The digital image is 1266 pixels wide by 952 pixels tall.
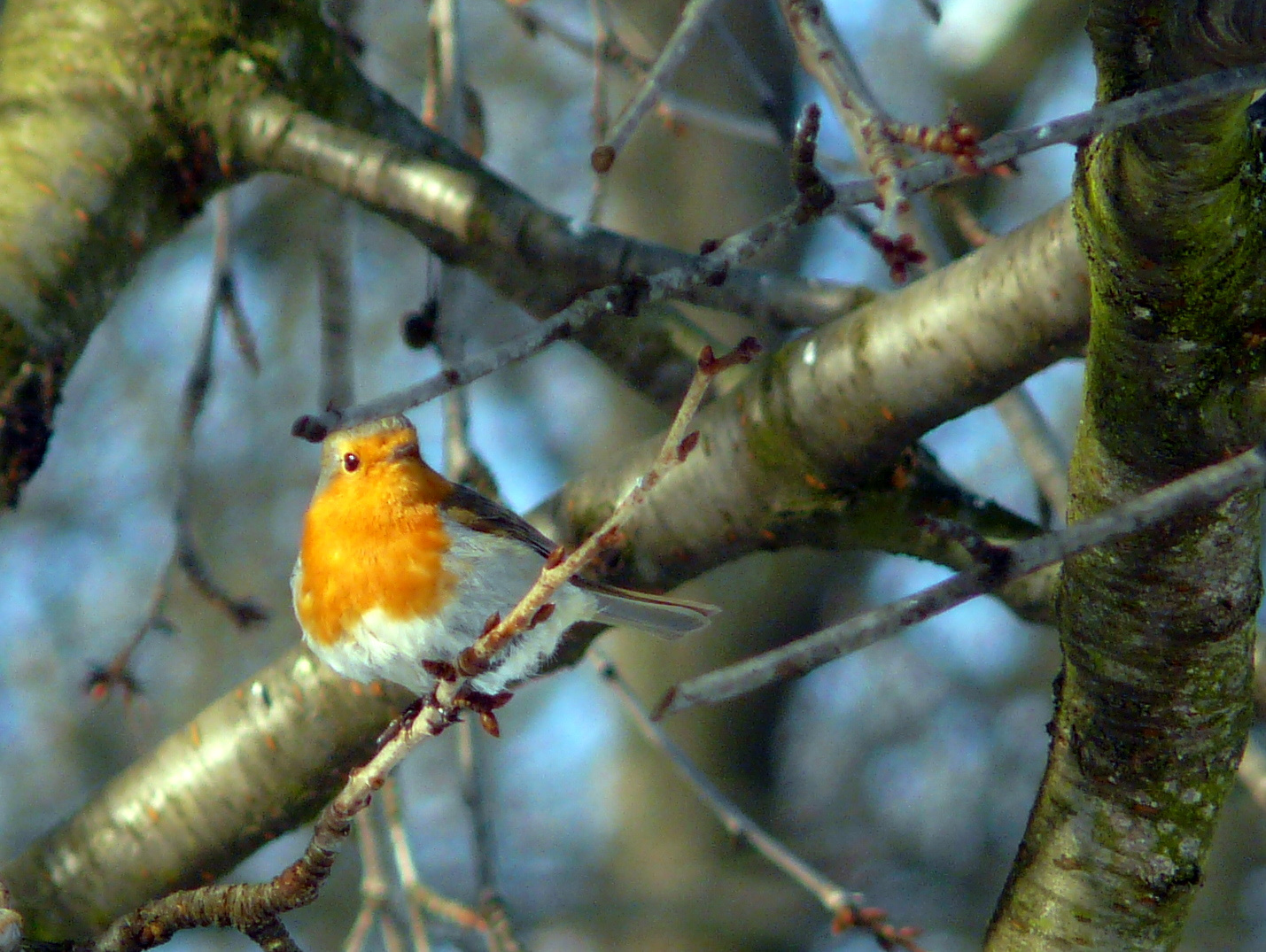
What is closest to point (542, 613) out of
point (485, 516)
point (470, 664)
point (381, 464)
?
point (470, 664)

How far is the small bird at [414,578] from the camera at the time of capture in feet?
7.11

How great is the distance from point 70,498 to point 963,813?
21.3 feet

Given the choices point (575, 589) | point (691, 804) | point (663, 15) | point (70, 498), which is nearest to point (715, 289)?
point (575, 589)

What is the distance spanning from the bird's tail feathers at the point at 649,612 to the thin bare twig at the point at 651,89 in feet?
3.58

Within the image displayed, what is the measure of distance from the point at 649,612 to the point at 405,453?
0.62 m

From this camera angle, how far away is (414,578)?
219cm

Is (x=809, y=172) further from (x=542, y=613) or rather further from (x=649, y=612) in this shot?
(x=649, y=612)

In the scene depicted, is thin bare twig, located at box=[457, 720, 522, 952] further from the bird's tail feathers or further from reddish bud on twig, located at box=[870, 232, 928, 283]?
reddish bud on twig, located at box=[870, 232, 928, 283]

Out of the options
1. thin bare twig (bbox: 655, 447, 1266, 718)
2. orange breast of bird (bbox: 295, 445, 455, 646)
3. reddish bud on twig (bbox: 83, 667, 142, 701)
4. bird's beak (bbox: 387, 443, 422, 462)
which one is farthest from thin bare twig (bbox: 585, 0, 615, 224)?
thin bare twig (bbox: 655, 447, 1266, 718)

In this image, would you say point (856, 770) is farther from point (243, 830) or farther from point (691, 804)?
point (243, 830)

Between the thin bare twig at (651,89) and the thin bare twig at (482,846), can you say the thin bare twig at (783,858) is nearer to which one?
the thin bare twig at (482,846)

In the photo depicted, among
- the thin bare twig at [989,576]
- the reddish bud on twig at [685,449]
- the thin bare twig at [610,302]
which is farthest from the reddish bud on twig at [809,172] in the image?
the thin bare twig at [989,576]

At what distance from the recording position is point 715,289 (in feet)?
7.61

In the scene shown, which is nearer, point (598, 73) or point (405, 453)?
point (405, 453)
